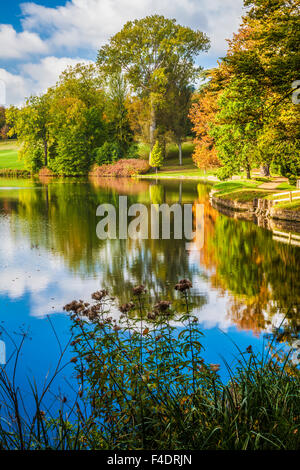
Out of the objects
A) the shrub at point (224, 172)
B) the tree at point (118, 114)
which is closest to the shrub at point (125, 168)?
the tree at point (118, 114)

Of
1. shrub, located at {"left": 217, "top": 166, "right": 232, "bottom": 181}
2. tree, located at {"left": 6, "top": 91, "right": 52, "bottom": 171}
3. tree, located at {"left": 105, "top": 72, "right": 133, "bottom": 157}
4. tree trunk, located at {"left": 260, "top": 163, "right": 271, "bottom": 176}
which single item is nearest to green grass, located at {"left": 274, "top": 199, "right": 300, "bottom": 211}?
shrub, located at {"left": 217, "top": 166, "right": 232, "bottom": 181}

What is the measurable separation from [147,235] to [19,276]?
6001 mm

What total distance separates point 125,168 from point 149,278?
43.1 m

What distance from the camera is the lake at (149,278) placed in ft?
21.4

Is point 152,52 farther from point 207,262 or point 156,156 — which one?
point 207,262

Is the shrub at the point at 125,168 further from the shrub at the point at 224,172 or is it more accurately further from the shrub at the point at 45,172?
the shrub at the point at 224,172

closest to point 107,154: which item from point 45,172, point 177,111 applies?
point 45,172

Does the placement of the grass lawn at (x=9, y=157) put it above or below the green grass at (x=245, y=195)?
above

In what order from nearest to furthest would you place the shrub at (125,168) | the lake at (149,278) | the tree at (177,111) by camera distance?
1. the lake at (149,278)
2. the shrub at (125,168)
3. the tree at (177,111)

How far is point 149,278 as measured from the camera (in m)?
9.66

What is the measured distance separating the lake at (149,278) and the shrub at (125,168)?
3407cm

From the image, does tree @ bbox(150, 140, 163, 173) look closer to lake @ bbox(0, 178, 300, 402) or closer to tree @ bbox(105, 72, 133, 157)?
tree @ bbox(105, 72, 133, 157)

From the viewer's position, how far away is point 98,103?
57.9m
